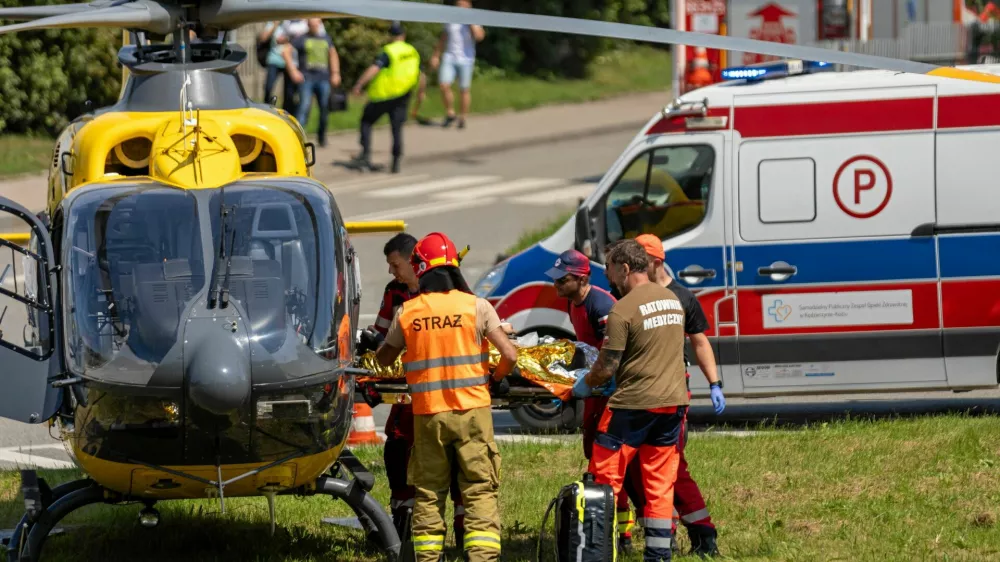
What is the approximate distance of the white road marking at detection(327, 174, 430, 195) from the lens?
22844 mm

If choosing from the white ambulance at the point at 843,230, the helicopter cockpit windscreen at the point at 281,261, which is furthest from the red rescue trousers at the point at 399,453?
the white ambulance at the point at 843,230

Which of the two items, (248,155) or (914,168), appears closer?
(248,155)

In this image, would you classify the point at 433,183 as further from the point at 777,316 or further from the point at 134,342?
the point at 134,342

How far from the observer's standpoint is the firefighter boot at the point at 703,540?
8.40 m

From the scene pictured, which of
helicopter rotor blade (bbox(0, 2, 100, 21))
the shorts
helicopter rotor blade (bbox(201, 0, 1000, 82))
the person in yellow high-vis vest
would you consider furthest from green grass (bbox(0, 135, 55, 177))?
helicopter rotor blade (bbox(201, 0, 1000, 82))

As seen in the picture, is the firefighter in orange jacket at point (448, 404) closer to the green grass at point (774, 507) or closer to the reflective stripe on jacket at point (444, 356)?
the reflective stripe on jacket at point (444, 356)

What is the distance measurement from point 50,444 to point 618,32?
6.86m

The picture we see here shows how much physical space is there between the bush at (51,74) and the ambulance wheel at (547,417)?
40.4 feet

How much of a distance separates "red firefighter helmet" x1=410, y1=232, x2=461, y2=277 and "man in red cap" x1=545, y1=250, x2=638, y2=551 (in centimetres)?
103

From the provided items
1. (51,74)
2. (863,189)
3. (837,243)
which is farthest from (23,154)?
(863,189)

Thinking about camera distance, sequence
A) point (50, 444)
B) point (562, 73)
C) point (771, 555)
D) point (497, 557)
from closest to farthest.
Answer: point (497, 557), point (771, 555), point (50, 444), point (562, 73)

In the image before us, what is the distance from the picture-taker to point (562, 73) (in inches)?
1342

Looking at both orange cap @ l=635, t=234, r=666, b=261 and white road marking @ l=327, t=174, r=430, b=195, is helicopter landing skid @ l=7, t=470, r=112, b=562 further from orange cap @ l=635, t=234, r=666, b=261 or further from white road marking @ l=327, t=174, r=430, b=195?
white road marking @ l=327, t=174, r=430, b=195

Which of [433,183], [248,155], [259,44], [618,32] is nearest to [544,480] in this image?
[248,155]
